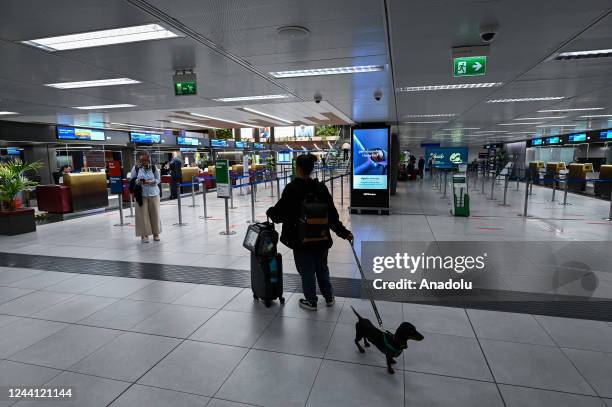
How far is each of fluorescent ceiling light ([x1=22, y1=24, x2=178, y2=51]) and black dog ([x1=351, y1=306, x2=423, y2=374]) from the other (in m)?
3.50

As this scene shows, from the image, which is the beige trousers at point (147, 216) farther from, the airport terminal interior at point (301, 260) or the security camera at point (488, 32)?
the security camera at point (488, 32)

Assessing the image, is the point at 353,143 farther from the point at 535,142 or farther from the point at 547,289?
the point at 535,142

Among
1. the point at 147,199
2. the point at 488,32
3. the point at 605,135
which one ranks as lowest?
the point at 147,199

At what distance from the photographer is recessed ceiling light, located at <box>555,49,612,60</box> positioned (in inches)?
172

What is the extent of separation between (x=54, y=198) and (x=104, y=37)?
7.98 meters

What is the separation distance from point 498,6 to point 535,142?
90.5 feet

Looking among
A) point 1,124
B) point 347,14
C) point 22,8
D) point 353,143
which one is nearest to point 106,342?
point 22,8

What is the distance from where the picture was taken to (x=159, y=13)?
3195mm

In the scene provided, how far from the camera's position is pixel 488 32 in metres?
3.59

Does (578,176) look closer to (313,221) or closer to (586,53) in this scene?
(586,53)

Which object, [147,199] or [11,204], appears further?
[11,204]

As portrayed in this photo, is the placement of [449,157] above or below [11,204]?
above

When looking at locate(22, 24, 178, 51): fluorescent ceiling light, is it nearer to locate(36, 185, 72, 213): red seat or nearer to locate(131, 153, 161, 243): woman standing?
locate(131, 153, 161, 243): woman standing

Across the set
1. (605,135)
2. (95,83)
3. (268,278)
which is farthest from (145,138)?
(605,135)
